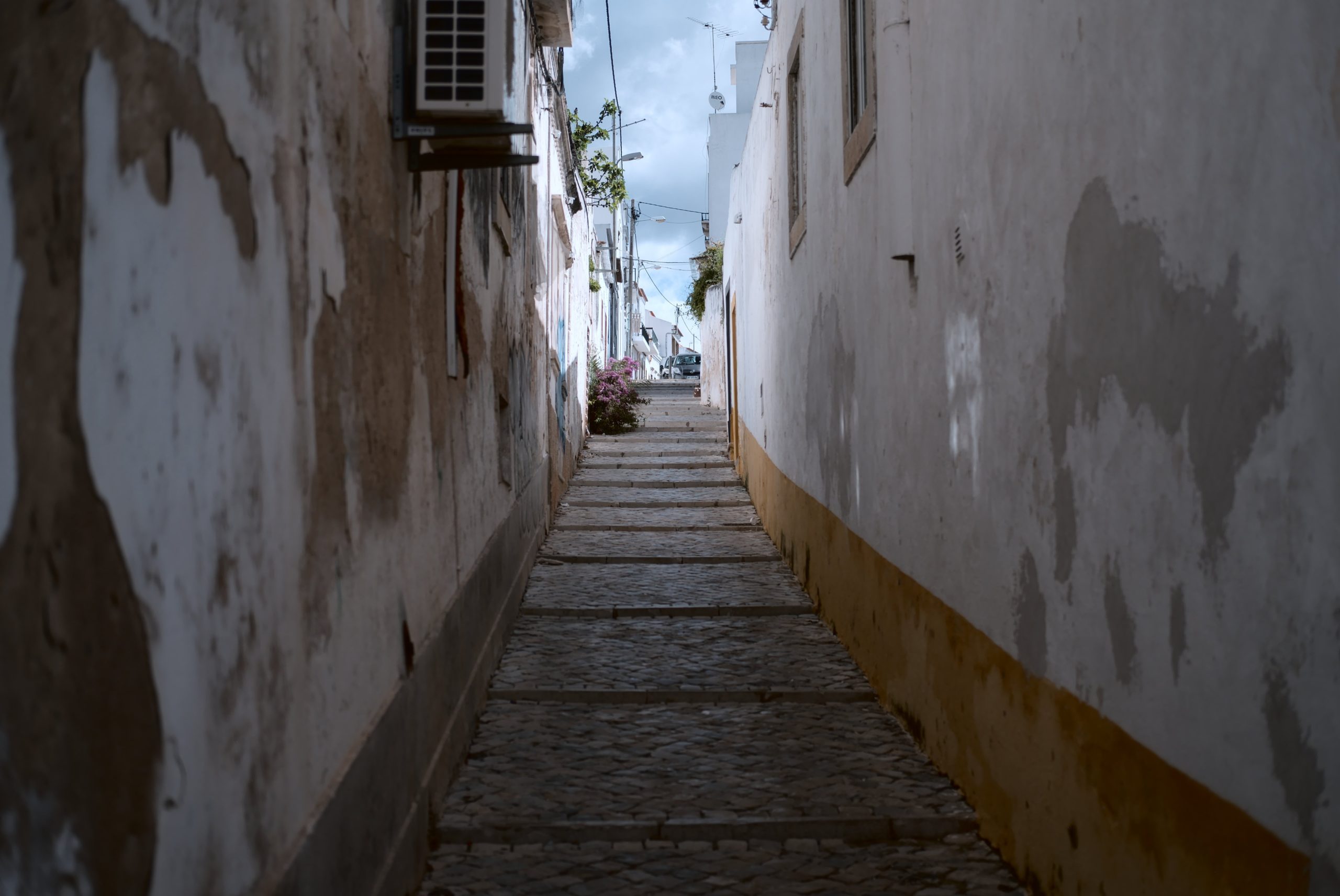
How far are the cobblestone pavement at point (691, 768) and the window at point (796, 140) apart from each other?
269cm

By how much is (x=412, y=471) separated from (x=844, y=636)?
11.4ft

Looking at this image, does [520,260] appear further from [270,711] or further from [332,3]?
[270,711]

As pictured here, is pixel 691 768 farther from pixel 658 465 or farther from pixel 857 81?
pixel 658 465

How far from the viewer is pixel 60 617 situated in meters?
1.41

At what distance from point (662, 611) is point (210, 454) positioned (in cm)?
569

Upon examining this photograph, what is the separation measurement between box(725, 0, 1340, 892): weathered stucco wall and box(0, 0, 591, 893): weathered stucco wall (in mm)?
1773

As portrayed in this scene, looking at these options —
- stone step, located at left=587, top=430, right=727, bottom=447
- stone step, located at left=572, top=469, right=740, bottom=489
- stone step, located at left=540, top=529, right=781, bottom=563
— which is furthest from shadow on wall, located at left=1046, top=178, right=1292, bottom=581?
stone step, located at left=587, top=430, right=727, bottom=447

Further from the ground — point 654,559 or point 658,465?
point 658,465

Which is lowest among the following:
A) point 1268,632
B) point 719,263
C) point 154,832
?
point 154,832

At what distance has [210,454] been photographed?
1.92 metres

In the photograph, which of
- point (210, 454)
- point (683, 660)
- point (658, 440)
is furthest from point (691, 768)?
point (658, 440)

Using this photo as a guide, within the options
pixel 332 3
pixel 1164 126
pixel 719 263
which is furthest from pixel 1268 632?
pixel 719 263

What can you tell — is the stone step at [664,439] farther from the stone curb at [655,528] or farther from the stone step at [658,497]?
the stone curb at [655,528]

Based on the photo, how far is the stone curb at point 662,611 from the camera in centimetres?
744
